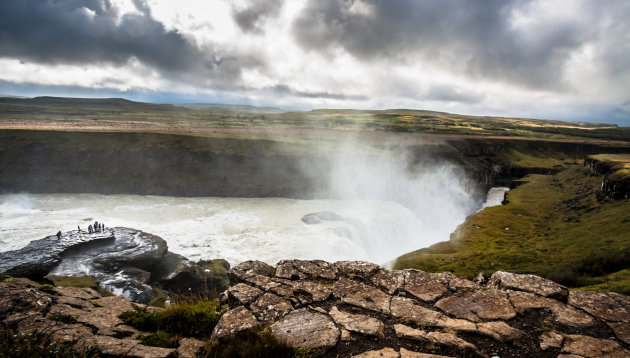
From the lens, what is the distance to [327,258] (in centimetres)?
3600

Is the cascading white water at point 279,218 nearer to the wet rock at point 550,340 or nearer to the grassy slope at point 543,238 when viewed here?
the grassy slope at point 543,238

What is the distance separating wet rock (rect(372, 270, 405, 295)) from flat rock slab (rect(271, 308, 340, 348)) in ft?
6.90

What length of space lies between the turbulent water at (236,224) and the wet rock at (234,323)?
28.8 m

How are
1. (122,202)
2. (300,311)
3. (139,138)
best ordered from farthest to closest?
(139,138) < (122,202) < (300,311)

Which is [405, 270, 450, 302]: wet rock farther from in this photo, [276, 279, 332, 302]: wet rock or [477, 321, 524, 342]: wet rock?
[276, 279, 332, 302]: wet rock

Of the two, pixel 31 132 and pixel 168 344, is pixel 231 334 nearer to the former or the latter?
pixel 168 344

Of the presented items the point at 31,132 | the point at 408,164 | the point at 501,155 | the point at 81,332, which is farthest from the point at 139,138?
the point at 501,155

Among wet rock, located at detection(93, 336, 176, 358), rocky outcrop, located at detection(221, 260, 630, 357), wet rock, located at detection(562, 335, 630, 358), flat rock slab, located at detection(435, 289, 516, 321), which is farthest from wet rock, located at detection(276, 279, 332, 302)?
wet rock, located at detection(562, 335, 630, 358)

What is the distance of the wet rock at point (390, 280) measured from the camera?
24.5 feet

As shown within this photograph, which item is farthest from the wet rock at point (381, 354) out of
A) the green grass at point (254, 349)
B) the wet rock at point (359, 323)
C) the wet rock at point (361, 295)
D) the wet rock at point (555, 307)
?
the wet rock at point (555, 307)

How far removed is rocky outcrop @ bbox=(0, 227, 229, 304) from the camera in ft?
83.7

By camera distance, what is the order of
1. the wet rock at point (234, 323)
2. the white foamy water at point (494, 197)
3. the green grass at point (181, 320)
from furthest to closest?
1. the white foamy water at point (494, 197)
2. the green grass at point (181, 320)
3. the wet rock at point (234, 323)

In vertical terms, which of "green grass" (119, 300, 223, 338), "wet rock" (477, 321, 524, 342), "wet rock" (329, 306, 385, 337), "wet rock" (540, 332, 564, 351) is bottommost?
"green grass" (119, 300, 223, 338)

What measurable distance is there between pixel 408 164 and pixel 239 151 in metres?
47.7
